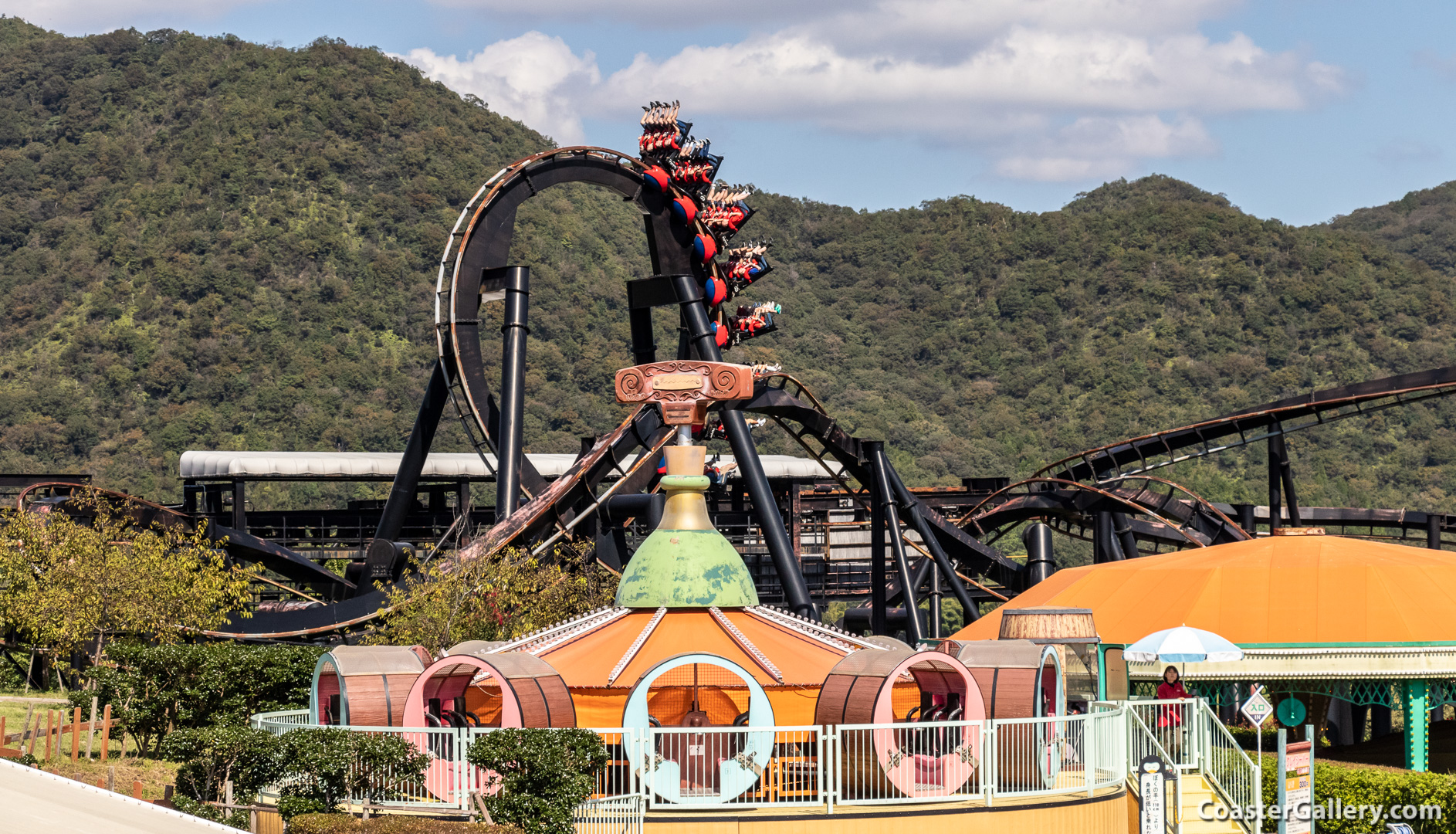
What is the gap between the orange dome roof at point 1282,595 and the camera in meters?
23.0

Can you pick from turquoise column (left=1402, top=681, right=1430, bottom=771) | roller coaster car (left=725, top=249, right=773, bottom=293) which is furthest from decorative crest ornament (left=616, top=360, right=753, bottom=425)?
roller coaster car (left=725, top=249, right=773, bottom=293)

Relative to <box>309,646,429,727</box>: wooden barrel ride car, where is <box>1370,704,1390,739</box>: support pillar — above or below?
below

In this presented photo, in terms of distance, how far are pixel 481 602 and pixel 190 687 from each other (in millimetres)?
6249

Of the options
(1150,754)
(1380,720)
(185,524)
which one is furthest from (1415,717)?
(185,524)

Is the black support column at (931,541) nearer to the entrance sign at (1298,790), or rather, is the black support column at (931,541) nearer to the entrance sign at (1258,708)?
the entrance sign at (1298,790)

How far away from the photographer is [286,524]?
46.8m

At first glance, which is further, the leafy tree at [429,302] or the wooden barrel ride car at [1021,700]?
the leafy tree at [429,302]

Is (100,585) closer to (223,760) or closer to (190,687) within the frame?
(190,687)

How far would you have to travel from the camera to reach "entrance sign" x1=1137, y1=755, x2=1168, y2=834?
1858cm

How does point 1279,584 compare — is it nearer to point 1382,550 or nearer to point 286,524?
point 1382,550

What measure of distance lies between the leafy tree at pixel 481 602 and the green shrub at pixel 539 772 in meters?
11.0

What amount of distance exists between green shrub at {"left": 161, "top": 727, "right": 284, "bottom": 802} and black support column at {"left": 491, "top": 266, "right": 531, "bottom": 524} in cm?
1484

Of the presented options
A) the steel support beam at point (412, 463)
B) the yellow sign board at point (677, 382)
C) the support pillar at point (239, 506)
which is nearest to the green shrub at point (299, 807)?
the yellow sign board at point (677, 382)

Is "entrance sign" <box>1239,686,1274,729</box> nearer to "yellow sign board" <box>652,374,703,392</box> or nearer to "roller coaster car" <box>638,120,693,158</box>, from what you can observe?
"yellow sign board" <box>652,374,703,392</box>
